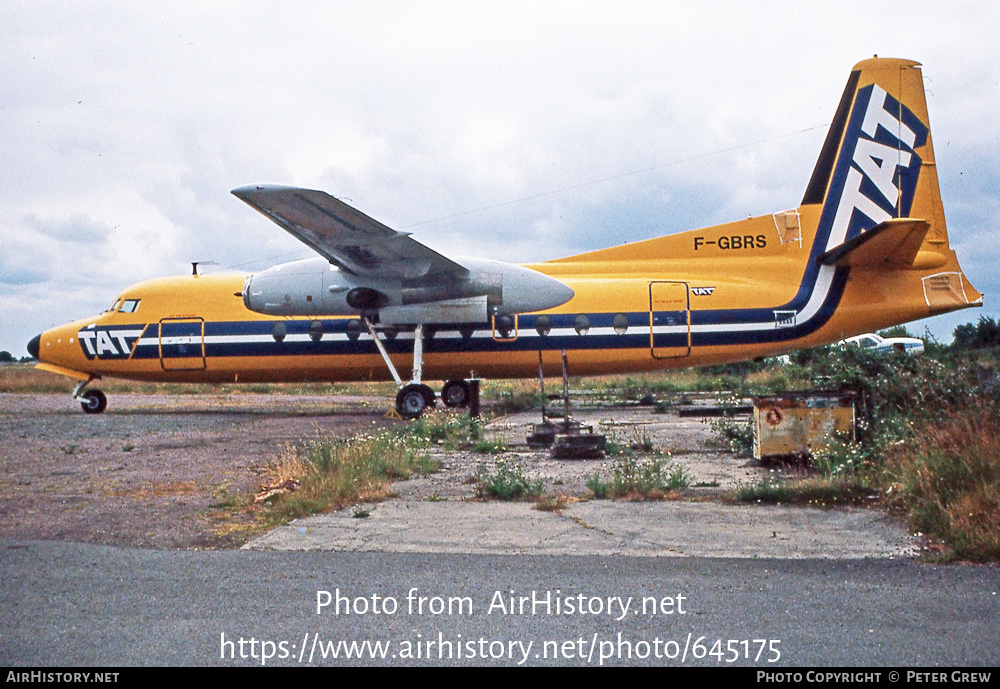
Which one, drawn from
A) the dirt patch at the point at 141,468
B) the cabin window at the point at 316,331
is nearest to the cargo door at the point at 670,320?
the dirt patch at the point at 141,468

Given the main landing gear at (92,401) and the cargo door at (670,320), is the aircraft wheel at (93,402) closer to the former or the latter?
the main landing gear at (92,401)

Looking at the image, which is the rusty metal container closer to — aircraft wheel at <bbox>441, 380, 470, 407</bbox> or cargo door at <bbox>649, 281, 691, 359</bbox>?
cargo door at <bbox>649, 281, 691, 359</bbox>

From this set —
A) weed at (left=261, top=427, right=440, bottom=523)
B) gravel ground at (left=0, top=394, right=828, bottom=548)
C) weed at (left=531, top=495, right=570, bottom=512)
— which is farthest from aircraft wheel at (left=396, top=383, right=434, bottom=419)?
weed at (left=531, top=495, right=570, bottom=512)

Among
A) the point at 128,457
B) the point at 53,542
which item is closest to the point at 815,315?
the point at 128,457

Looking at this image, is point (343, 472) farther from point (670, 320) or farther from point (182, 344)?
point (182, 344)

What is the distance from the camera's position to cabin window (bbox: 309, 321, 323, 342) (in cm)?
1778

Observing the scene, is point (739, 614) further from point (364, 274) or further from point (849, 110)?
point (849, 110)

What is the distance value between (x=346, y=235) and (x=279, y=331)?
13.3 feet

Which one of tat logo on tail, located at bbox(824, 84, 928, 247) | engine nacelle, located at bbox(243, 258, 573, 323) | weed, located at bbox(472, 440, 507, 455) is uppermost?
tat logo on tail, located at bbox(824, 84, 928, 247)

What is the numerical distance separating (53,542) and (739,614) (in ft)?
15.7

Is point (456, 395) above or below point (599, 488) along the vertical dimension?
above

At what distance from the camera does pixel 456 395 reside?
18.7 m

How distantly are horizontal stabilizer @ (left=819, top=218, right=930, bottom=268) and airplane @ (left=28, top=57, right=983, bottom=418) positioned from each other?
5cm

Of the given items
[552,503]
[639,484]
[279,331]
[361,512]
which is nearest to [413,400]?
[279,331]
